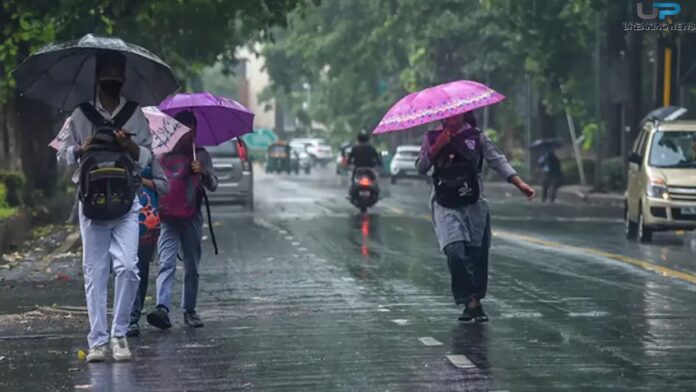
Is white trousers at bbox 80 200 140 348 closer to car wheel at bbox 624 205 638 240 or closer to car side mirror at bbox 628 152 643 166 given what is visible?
car side mirror at bbox 628 152 643 166

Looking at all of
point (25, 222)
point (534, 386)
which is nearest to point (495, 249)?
point (25, 222)

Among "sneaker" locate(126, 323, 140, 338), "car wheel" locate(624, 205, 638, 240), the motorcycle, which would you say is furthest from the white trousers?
the motorcycle

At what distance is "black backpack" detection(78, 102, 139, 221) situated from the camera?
1013 centimetres

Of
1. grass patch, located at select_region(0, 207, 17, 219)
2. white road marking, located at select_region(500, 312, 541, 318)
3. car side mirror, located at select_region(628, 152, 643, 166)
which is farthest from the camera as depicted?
car side mirror, located at select_region(628, 152, 643, 166)

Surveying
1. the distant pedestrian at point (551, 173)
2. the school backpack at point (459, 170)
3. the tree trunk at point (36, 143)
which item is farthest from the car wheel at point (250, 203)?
the school backpack at point (459, 170)

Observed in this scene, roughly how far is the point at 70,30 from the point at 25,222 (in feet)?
11.3

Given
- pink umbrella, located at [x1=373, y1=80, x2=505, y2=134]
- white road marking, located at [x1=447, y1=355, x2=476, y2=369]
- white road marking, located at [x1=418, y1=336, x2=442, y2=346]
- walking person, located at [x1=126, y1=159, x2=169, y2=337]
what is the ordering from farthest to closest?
pink umbrella, located at [x1=373, y1=80, x2=505, y2=134]
walking person, located at [x1=126, y1=159, x2=169, y2=337]
white road marking, located at [x1=418, y1=336, x2=442, y2=346]
white road marking, located at [x1=447, y1=355, x2=476, y2=369]

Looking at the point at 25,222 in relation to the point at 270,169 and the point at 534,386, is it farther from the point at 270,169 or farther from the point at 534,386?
the point at 270,169

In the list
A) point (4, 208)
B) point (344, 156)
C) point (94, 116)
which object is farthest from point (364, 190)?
point (94, 116)

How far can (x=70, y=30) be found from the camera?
25.7 metres

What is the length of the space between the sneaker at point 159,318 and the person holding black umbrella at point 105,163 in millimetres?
1595

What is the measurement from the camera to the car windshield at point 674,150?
23.4 metres

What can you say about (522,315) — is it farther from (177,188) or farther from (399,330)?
(177,188)

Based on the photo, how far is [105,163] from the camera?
10.2 m
